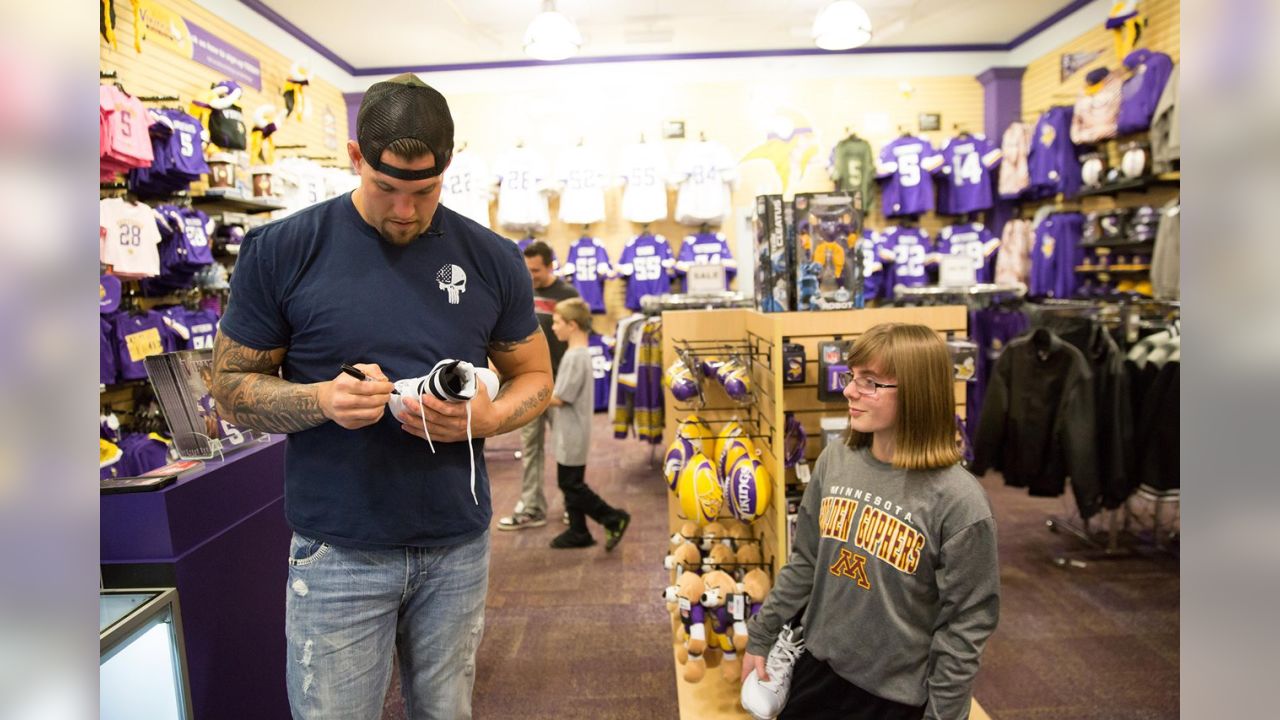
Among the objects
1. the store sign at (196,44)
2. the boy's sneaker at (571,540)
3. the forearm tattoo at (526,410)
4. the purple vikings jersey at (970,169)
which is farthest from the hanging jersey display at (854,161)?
the forearm tattoo at (526,410)

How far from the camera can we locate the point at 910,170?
8.45 meters

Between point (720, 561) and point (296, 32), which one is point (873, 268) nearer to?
point (720, 561)

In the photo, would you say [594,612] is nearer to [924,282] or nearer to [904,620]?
[904,620]

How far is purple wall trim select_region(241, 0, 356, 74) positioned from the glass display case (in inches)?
262

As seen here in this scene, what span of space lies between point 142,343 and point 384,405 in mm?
3970

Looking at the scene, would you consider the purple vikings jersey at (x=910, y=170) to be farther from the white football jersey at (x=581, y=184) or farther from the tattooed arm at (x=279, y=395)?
the tattooed arm at (x=279, y=395)

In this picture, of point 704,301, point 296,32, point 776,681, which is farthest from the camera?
point 296,32

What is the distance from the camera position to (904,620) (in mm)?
1652

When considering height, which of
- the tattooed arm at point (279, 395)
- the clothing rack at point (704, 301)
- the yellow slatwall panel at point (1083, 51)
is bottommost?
the tattooed arm at point (279, 395)

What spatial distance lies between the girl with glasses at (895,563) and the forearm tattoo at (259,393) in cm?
114

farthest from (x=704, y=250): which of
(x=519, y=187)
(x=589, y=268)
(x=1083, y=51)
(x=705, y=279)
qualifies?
(x=705, y=279)

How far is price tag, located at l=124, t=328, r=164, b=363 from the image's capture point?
4.36 metres

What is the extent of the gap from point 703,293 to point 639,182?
4780 mm

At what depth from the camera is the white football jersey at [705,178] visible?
8492 millimetres
